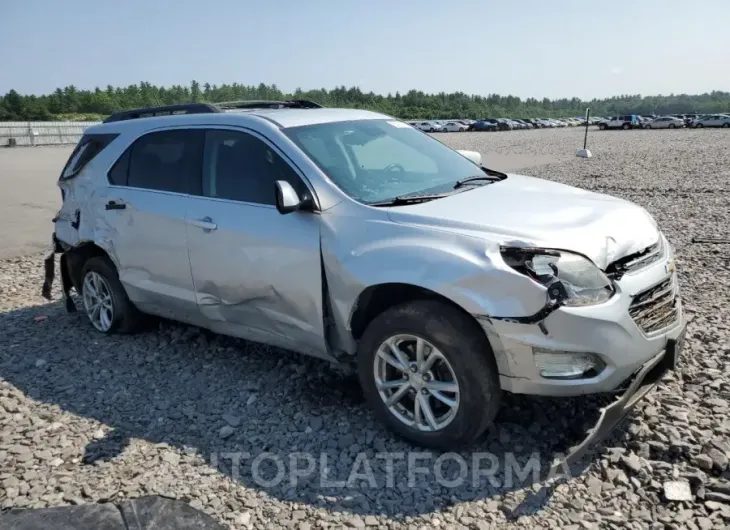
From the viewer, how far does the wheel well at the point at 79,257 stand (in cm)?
565

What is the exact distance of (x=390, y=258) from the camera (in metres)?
3.47

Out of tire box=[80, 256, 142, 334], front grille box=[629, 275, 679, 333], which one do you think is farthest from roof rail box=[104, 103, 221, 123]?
front grille box=[629, 275, 679, 333]

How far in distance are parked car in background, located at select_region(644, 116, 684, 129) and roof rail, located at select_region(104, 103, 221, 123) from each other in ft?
208

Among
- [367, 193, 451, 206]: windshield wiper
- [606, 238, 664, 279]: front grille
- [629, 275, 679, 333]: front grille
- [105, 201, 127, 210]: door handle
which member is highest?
[367, 193, 451, 206]: windshield wiper

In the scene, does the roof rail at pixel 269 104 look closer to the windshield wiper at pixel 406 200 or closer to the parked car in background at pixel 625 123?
the windshield wiper at pixel 406 200

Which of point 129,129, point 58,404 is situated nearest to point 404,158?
point 129,129

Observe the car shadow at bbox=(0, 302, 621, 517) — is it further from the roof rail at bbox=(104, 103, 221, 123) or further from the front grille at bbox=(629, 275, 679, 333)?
the roof rail at bbox=(104, 103, 221, 123)

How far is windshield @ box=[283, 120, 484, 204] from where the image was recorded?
4051 mm

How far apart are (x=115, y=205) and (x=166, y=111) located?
926 mm

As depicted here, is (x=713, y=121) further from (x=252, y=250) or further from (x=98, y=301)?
(x=252, y=250)

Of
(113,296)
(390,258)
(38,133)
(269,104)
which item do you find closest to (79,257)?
(113,296)

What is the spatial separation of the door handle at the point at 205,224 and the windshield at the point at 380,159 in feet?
2.66

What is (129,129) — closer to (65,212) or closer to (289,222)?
(65,212)

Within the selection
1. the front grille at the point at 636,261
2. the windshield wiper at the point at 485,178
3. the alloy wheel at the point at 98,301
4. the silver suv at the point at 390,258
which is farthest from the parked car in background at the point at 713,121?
the alloy wheel at the point at 98,301
